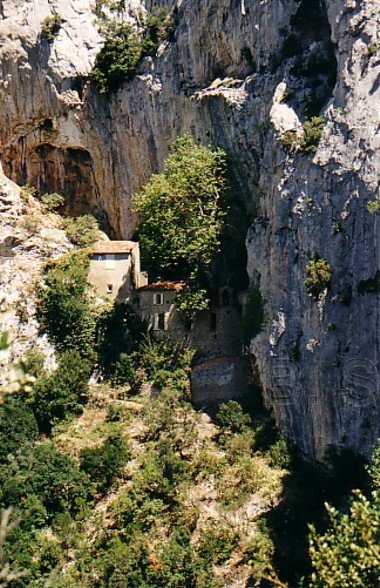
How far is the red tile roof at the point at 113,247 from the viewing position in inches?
1789

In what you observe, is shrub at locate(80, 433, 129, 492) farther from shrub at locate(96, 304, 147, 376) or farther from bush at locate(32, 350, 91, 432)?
shrub at locate(96, 304, 147, 376)

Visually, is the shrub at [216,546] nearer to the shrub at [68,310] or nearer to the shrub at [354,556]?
the shrub at [354,556]

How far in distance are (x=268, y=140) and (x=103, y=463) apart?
1545cm

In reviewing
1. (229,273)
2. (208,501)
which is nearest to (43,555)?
(208,501)

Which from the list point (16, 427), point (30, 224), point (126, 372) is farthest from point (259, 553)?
point (30, 224)

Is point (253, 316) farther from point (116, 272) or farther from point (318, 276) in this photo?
point (116, 272)

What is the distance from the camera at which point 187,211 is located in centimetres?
4334

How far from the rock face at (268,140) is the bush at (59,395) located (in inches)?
335

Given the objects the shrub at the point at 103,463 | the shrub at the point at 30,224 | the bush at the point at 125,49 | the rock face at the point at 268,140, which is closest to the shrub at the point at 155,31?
the bush at the point at 125,49

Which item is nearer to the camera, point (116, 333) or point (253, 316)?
point (253, 316)

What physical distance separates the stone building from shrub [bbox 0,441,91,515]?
32.1ft

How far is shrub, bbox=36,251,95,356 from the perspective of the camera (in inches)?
1745

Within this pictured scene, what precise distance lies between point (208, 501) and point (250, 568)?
12.8 ft

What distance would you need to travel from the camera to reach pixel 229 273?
146ft
